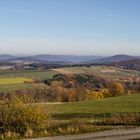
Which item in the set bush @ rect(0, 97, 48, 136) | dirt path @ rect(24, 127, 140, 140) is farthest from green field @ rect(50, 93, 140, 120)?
dirt path @ rect(24, 127, 140, 140)

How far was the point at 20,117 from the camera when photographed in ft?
70.8

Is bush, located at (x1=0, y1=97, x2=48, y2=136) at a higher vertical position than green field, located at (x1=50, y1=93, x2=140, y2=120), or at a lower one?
higher

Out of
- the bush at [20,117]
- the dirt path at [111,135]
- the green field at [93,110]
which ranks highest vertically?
the bush at [20,117]

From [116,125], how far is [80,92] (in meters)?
84.7

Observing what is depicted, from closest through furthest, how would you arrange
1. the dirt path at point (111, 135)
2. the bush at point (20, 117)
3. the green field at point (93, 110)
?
the dirt path at point (111, 135)
the bush at point (20, 117)
the green field at point (93, 110)

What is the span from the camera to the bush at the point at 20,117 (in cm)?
2144

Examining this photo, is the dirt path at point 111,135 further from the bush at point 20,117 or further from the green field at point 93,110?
the green field at point 93,110

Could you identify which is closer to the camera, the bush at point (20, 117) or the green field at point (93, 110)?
the bush at point (20, 117)

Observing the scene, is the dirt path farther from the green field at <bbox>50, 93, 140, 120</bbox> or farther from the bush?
the green field at <bbox>50, 93, 140, 120</bbox>

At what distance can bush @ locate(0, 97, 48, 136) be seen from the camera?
2144 cm

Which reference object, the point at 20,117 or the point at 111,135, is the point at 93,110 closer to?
the point at 20,117

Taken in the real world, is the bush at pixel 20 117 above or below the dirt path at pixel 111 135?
above

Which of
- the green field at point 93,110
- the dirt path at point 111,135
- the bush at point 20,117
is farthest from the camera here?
the green field at point 93,110

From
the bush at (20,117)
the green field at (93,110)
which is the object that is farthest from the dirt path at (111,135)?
the green field at (93,110)
